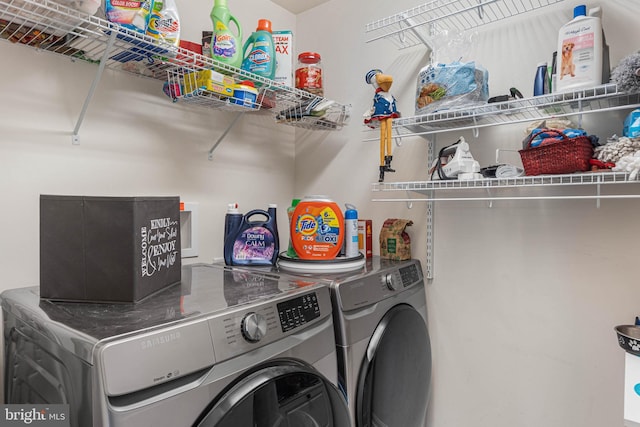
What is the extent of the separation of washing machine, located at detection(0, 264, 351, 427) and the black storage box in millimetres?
41

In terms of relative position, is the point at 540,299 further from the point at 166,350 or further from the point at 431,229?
the point at 166,350

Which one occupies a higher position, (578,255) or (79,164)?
(79,164)

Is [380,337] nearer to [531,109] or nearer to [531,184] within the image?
[531,184]

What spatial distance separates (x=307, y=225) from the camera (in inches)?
63.3

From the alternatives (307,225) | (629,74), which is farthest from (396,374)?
(629,74)

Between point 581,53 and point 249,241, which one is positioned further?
point 249,241

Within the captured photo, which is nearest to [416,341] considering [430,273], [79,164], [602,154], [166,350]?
[430,273]

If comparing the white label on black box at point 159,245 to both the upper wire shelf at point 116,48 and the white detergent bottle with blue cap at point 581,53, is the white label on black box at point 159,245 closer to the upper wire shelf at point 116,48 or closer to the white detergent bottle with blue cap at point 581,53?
the upper wire shelf at point 116,48

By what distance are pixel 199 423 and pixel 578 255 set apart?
1.43 metres

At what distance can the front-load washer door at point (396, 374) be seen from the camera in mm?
1332

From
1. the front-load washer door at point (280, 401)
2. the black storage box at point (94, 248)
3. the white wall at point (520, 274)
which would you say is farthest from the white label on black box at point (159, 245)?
the white wall at point (520, 274)

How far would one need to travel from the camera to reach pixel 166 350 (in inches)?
31.4

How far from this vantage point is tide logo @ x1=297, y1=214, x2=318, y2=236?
1.60m

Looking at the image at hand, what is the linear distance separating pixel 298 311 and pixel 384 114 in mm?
976
